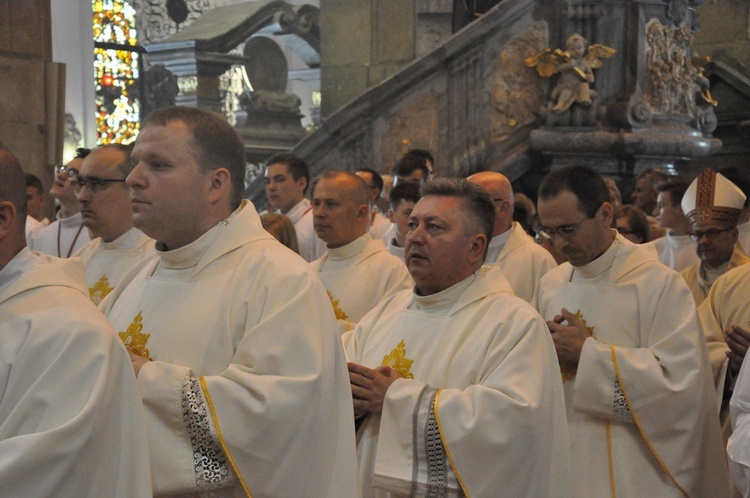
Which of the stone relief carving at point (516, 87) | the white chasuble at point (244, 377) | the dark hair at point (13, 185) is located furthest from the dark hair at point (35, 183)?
the dark hair at point (13, 185)

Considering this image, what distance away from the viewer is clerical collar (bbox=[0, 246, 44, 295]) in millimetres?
2656

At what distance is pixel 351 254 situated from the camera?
632cm

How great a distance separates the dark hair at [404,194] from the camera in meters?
7.38

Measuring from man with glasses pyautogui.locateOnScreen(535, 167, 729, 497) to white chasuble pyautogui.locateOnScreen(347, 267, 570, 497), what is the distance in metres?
0.71

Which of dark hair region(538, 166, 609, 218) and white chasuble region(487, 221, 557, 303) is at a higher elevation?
dark hair region(538, 166, 609, 218)

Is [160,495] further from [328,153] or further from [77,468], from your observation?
[328,153]

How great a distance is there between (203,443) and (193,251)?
0.65m

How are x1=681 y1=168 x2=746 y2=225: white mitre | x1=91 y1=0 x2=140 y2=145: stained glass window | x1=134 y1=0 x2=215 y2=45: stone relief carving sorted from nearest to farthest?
x1=681 y1=168 x2=746 y2=225: white mitre → x1=91 y1=0 x2=140 y2=145: stained glass window → x1=134 y1=0 x2=215 y2=45: stone relief carving

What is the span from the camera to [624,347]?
465 centimetres

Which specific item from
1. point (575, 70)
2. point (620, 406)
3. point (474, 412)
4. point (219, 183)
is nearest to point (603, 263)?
point (620, 406)

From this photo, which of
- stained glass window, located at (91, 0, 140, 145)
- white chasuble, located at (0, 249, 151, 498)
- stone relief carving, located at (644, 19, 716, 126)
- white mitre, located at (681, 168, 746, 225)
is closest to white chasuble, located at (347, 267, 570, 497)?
white chasuble, located at (0, 249, 151, 498)

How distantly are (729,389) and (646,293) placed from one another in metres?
0.85

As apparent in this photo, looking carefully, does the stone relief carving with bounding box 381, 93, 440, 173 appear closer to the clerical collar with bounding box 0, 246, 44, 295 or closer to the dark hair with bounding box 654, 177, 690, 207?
the dark hair with bounding box 654, 177, 690, 207

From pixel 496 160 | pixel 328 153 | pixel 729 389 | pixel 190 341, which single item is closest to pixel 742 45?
pixel 496 160
